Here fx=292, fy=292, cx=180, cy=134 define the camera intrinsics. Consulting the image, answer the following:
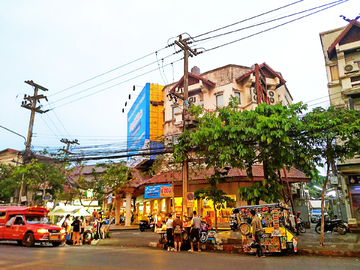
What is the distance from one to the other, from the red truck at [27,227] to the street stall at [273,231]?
10607 millimetres

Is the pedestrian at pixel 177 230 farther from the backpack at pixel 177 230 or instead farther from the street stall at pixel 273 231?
the street stall at pixel 273 231

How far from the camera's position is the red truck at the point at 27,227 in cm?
1585

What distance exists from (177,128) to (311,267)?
80.0 feet

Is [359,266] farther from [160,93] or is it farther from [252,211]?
[160,93]

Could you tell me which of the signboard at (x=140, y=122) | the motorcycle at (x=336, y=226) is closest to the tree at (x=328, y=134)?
the motorcycle at (x=336, y=226)

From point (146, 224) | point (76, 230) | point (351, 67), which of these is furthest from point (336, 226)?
point (146, 224)

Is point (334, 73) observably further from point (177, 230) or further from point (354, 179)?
point (177, 230)

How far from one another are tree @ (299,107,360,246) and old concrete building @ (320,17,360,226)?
799 centimetres

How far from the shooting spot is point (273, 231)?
11680 millimetres

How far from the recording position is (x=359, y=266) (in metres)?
8.84

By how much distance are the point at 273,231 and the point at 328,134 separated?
193 inches

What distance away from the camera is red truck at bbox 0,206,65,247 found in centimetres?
1585

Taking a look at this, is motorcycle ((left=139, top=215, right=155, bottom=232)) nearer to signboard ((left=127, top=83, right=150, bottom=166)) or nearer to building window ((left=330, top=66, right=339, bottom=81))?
signboard ((left=127, top=83, right=150, bottom=166))

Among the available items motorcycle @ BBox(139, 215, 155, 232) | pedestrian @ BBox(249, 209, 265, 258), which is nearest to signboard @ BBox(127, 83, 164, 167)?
motorcycle @ BBox(139, 215, 155, 232)
